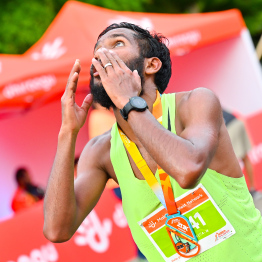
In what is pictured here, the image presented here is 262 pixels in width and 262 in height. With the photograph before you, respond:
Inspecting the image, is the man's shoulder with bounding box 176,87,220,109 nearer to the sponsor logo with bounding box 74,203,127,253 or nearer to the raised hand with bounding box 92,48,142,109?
the raised hand with bounding box 92,48,142,109

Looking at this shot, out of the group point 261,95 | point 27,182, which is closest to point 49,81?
point 27,182

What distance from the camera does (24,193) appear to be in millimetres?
Result: 7086

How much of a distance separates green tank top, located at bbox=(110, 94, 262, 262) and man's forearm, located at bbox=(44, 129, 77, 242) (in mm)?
252

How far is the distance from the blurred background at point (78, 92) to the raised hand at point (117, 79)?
329 cm

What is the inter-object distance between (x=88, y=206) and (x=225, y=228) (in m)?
0.73

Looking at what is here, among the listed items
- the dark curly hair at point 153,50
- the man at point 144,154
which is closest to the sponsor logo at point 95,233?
the man at point 144,154

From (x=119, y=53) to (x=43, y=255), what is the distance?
130 inches

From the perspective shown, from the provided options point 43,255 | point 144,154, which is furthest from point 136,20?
point 144,154

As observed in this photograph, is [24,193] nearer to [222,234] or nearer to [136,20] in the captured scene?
[136,20]

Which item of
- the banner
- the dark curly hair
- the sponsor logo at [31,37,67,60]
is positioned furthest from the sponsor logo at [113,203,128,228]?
the dark curly hair

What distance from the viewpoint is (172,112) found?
2.29 metres

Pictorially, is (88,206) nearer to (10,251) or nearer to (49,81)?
(10,251)

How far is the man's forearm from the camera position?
7.68 feet

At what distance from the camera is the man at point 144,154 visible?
1984mm
